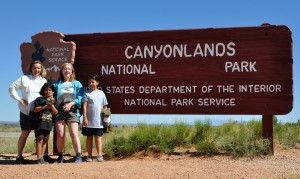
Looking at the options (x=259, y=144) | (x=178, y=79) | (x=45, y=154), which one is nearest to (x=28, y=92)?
(x=45, y=154)

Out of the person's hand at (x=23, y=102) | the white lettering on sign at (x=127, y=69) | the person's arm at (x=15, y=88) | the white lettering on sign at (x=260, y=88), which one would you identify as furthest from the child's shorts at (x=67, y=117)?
the white lettering on sign at (x=260, y=88)

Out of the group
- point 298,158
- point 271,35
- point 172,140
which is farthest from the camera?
point 172,140

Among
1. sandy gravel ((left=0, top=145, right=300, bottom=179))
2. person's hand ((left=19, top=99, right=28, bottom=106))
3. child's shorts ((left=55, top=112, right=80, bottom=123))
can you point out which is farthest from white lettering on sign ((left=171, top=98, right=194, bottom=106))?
person's hand ((left=19, top=99, right=28, bottom=106))

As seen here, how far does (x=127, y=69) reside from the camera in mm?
9141

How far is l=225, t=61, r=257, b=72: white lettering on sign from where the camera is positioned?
8.50 meters

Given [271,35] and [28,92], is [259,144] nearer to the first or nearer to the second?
[271,35]

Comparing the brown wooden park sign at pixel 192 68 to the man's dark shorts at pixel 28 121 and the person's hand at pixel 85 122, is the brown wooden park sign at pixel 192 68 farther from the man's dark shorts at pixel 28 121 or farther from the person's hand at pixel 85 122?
the man's dark shorts at pixel 28 121

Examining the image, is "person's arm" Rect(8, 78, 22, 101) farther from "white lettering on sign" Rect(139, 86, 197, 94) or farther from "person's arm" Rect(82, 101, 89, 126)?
"white lettering on sign" Rect(139, 86, 197, 94)

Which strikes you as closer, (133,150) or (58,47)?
(133,150)

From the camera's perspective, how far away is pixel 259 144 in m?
8.04

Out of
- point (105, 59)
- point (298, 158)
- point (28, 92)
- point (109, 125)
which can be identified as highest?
point (105, 59)

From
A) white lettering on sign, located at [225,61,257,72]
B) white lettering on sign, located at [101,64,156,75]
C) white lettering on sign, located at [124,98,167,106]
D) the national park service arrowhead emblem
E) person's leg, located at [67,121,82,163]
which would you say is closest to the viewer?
person's leg, located at [67,121,82,163]

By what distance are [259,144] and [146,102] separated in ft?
8.43

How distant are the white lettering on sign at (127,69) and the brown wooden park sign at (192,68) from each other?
11mm
